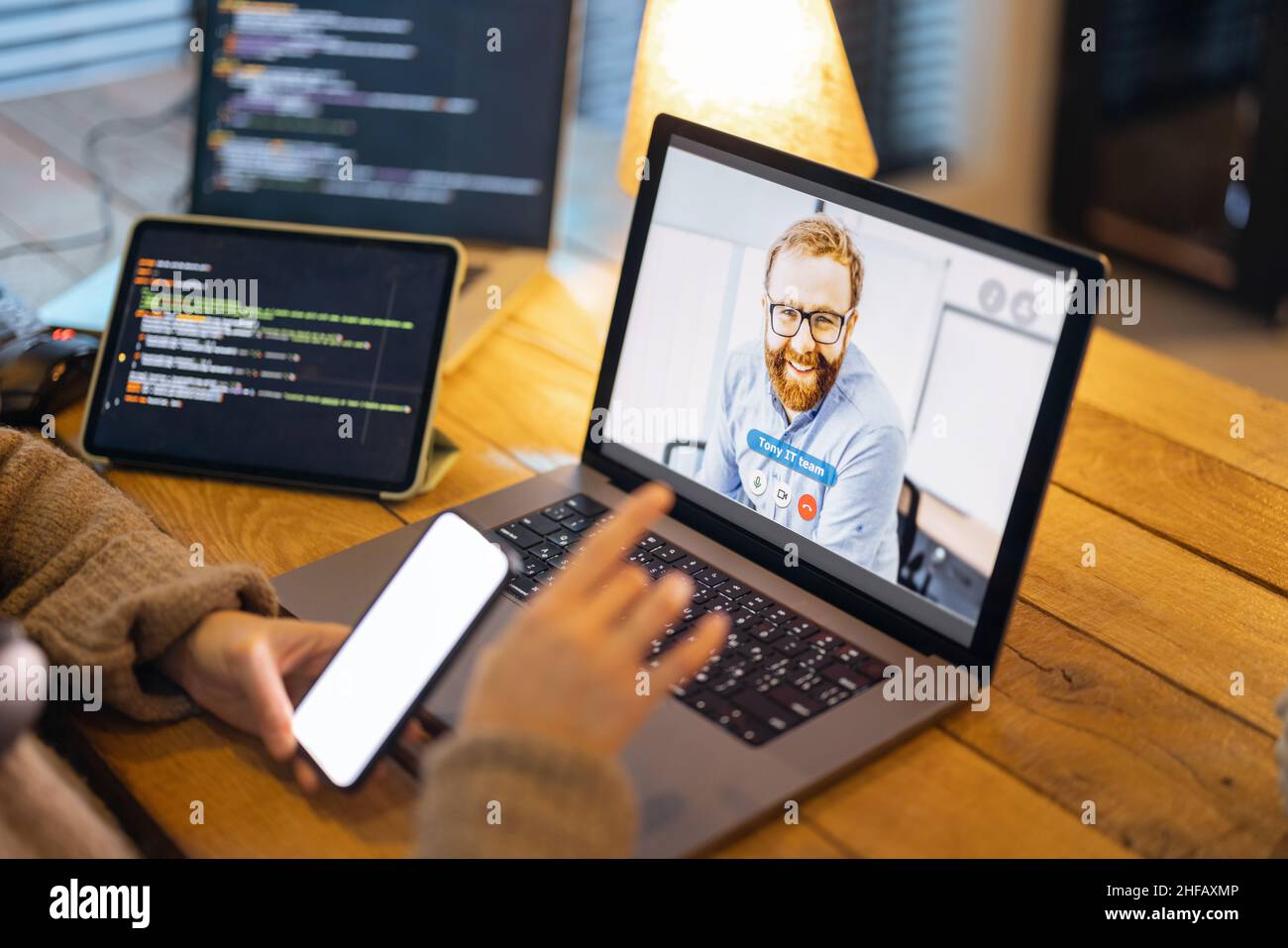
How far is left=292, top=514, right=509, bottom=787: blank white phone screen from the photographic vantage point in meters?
0.69

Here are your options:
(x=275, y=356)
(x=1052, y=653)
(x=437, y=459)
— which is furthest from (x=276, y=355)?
(x=1052, y=653)

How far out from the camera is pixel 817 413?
83cm

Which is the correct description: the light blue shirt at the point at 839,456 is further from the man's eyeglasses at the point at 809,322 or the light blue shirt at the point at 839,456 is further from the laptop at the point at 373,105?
the laptop at the point at 373,105

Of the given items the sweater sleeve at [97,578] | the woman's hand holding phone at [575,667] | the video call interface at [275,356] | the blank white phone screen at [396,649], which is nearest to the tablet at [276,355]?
the video call interface at [275,356]

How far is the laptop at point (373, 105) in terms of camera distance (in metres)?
1.32

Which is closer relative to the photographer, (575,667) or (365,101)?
(575,667)

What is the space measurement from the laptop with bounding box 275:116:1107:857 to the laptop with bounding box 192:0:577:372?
43 centimetres

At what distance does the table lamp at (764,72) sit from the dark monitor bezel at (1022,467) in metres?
0.17

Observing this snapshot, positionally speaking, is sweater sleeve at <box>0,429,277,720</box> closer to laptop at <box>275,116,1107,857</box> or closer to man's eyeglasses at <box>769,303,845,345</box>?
laptop at <box>275,116,1107,857</box>

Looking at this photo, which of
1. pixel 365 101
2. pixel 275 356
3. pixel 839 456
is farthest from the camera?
pixel 365 101

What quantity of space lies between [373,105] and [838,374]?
29.5 inches

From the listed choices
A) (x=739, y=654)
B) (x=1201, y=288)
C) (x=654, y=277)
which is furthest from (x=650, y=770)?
(x=1201, y=288)

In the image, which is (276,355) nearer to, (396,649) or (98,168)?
(396,649)

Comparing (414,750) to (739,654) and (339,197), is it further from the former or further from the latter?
(339,197)
